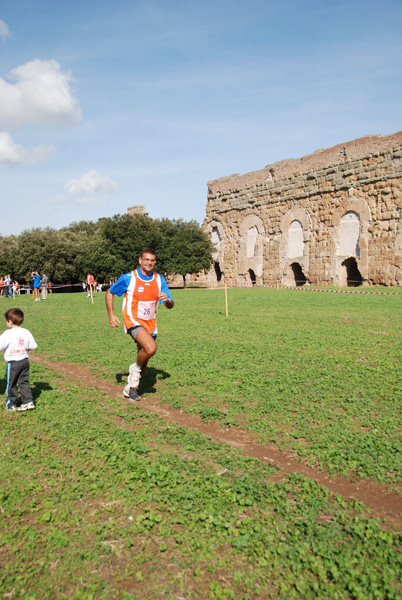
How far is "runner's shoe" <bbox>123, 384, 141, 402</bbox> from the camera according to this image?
6.08 meters

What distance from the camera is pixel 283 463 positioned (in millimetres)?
4184

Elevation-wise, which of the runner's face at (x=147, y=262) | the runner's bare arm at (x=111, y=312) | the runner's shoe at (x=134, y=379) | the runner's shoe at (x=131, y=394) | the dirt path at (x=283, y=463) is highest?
the runner's face at (x=147, y=262)

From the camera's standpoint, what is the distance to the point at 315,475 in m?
3.96

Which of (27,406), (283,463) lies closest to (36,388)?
(27,406)

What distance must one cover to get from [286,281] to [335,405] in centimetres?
2802

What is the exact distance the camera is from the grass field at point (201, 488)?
2777 millimetres

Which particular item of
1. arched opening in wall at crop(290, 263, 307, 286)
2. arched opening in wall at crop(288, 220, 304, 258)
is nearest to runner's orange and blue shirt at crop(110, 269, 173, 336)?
arched opening in wall at crop(288, 220, 304, 258)

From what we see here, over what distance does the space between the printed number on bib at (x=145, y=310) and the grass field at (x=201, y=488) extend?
1.04m

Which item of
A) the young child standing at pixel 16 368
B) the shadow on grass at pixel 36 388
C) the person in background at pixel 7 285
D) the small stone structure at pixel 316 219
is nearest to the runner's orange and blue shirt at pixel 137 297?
the young child standing at pixel 16 368

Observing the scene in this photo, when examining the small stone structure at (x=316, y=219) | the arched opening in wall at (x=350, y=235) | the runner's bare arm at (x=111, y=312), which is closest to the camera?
the runner's bare arm at (x=111, y=312)

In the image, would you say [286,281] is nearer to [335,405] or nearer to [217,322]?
[217,322]

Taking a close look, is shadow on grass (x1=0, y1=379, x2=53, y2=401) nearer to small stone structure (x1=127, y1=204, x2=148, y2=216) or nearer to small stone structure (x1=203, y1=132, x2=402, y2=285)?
small stone structure (x1=203, y1=132, x2=402, y2=285)

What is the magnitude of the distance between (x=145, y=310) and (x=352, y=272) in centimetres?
2543

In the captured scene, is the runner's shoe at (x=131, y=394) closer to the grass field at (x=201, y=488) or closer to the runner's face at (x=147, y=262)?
the grass field at (x=201, y=488)
